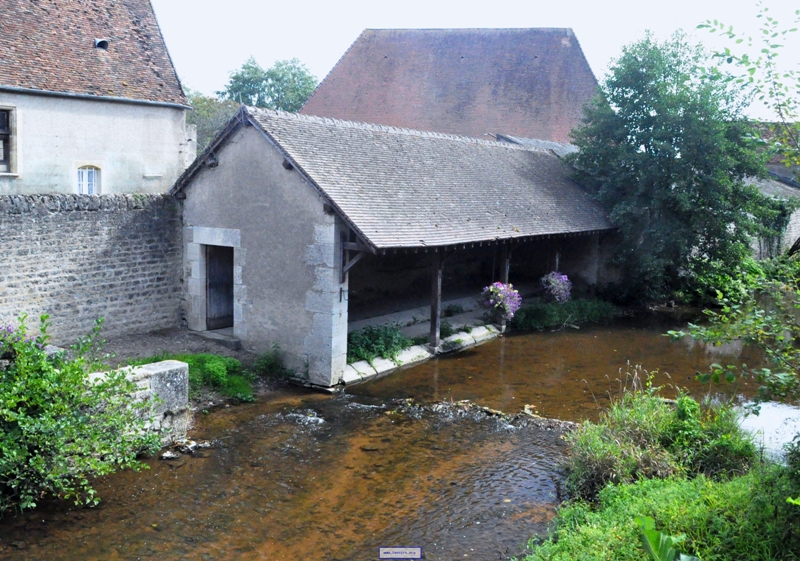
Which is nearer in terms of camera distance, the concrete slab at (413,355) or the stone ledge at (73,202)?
the stone ledge at (73,202)

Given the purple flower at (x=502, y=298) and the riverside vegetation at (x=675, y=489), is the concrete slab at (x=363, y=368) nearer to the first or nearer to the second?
the purple flower at (x=502, y=298)

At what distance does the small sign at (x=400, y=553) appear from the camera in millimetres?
5770

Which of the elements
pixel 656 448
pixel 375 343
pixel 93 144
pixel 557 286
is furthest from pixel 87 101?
pixel 656 448

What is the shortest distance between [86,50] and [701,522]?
14.0 meters

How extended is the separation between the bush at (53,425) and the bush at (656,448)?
407 cm

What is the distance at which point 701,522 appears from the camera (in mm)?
5102

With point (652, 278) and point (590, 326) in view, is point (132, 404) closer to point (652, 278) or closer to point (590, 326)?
point (590, 326)

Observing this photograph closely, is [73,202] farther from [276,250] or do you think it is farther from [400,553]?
[400,553]

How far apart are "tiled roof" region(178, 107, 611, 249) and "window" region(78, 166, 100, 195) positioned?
4.49m

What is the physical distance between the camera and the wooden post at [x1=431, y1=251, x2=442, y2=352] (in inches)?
467

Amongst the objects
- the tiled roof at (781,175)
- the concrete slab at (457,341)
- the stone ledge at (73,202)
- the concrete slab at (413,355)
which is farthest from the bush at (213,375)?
the tiled roof at (781,175)

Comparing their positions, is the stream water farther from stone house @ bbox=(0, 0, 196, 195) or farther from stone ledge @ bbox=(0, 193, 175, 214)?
stone house @ bbox=(0, 0, 196, 195)

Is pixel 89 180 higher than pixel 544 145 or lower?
lower

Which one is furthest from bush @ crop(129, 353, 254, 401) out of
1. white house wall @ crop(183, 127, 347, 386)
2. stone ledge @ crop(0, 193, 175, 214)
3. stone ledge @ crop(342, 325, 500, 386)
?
stone ledge @ crop(0, 193, 175, 214)
